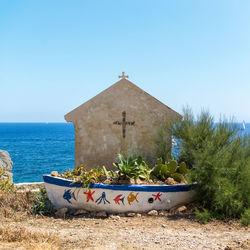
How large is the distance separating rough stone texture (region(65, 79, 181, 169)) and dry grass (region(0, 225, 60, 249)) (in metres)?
4.07

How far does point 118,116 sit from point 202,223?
13.1 ft

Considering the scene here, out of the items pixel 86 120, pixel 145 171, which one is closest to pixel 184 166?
pixel 145 171

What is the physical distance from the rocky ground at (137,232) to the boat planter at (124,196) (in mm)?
270

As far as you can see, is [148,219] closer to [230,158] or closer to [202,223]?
[202,223]

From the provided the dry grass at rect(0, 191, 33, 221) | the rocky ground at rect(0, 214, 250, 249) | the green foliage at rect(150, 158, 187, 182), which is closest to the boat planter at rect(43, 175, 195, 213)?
the rocky ground at rect(0, 214, 250, 249)

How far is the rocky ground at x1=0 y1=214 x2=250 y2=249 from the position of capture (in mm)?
5113

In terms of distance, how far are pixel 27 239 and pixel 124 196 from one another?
7.66 feet

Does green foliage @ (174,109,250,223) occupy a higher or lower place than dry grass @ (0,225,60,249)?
higher

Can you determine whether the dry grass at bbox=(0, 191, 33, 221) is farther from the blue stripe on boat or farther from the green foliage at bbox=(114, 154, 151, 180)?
the green foliage at bbox=(114, 154, 151, 180)

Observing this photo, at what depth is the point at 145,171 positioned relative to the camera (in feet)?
24.8

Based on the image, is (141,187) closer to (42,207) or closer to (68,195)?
(68,195)

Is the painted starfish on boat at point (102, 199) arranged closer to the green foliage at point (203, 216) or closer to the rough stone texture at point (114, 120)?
the green foliage at point (203, 216)

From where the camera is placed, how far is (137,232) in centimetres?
579

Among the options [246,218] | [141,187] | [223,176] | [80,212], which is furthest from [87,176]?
[246,218]
